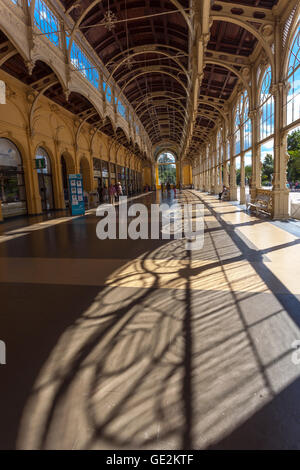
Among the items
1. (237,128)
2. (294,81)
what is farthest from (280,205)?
(237,128)

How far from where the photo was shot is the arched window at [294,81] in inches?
353

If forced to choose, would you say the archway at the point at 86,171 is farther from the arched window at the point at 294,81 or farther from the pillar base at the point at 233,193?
the arched window at the point at 294,81

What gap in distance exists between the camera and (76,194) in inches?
591

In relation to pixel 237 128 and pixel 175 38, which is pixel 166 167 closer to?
pixel 237 128

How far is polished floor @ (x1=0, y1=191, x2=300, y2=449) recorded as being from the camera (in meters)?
1.83

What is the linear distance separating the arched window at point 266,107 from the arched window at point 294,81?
68.6 inches

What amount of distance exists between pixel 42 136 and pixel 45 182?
2797 mm

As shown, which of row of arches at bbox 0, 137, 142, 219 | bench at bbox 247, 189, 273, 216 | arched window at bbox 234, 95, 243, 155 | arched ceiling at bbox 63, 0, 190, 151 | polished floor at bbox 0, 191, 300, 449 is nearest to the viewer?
polished floor at bbox 0, 191, 300, 449

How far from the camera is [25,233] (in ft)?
32.2

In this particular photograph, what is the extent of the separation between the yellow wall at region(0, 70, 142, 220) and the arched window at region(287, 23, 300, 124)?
11.5 metres
